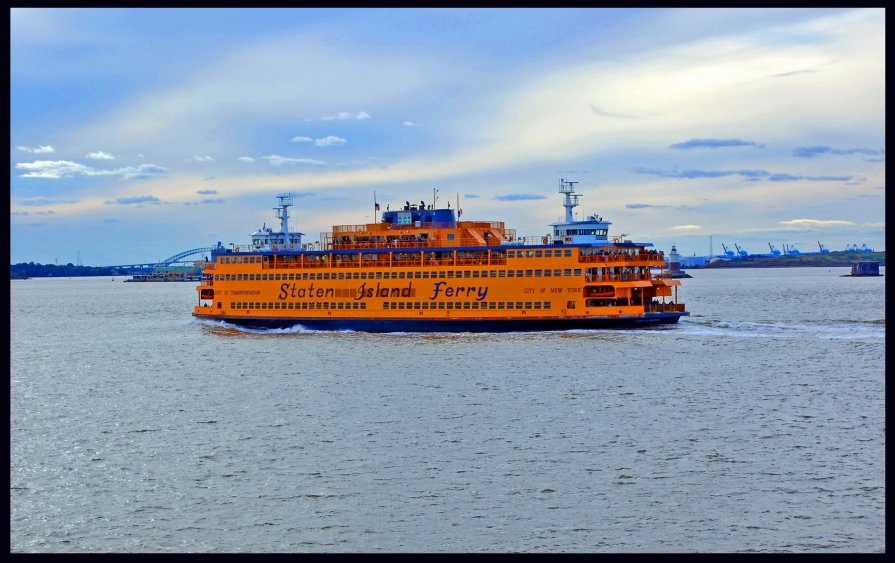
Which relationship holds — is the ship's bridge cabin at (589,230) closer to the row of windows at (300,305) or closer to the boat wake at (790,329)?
the boat wake at (790,329)

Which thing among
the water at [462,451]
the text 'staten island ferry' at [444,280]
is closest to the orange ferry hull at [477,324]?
the text 'staten island ferry' at [444,280]

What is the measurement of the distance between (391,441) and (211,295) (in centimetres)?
5371

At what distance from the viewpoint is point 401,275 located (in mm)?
70875

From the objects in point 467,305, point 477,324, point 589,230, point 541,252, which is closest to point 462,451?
point 477,324

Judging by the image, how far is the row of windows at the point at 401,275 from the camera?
65594 mm

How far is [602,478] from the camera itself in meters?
26.8

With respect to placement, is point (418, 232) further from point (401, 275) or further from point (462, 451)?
point (462, 451)

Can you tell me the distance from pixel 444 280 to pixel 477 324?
448cm

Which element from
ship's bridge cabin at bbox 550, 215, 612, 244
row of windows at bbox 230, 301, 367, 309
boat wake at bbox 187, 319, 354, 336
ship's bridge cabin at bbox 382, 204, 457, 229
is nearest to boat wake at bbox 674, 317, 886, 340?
ship's bridge cabin at bbox 550, 215, 612, 244

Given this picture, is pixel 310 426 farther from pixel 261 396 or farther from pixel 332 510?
pixel 332 510

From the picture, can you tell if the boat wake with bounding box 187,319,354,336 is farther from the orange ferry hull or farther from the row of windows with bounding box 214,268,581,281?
the row of windows with bounding box 214,268,581,281

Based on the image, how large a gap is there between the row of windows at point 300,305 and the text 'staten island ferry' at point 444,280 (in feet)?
0.27

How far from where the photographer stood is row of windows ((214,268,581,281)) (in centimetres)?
6559

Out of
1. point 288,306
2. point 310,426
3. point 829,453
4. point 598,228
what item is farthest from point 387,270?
point 829,453
